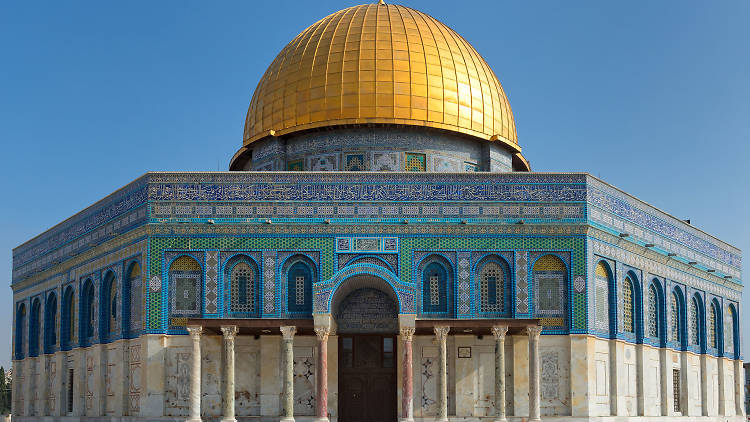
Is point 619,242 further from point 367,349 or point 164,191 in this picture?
A: point 164,191

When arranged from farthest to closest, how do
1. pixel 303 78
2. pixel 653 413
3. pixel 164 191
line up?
1. pixel 303 78
2. pixel 653 413
3. pixel 164 191

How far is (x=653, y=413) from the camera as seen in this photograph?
2859 cm

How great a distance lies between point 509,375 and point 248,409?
6351 millimetres

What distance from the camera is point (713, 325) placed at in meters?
34.2

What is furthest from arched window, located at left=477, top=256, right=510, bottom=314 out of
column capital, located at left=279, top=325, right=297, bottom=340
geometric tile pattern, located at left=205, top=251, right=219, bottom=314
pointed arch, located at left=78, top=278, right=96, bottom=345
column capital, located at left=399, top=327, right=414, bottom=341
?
pointed arch, located at left=78, top=278, right=96, bottom=345

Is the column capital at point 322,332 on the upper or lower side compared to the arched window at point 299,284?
lower

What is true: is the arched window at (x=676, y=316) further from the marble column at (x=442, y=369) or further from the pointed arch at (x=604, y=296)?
the marble column at (x=442, y=369)

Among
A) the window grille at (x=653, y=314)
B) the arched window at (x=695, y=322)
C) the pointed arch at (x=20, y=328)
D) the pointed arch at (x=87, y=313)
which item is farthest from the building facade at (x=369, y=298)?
the pointed arch at (x=20, y=328)

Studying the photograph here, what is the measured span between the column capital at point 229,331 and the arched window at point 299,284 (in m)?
1.78

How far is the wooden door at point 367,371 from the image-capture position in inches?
1033

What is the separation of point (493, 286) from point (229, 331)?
6.50 m

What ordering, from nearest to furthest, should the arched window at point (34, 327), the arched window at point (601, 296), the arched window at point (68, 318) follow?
the arched window at point (601, 296) → the arched window at point (68, 318) → the arched window at point (34, 327)

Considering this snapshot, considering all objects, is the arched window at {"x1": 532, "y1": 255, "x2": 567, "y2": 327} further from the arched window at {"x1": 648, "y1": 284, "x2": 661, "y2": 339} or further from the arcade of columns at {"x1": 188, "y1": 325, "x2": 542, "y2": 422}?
the arched window at {"x1": 648, "y1": 284, "x2": 661, "y2": 339}

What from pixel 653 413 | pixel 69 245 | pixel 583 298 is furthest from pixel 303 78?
pixel 653 413
